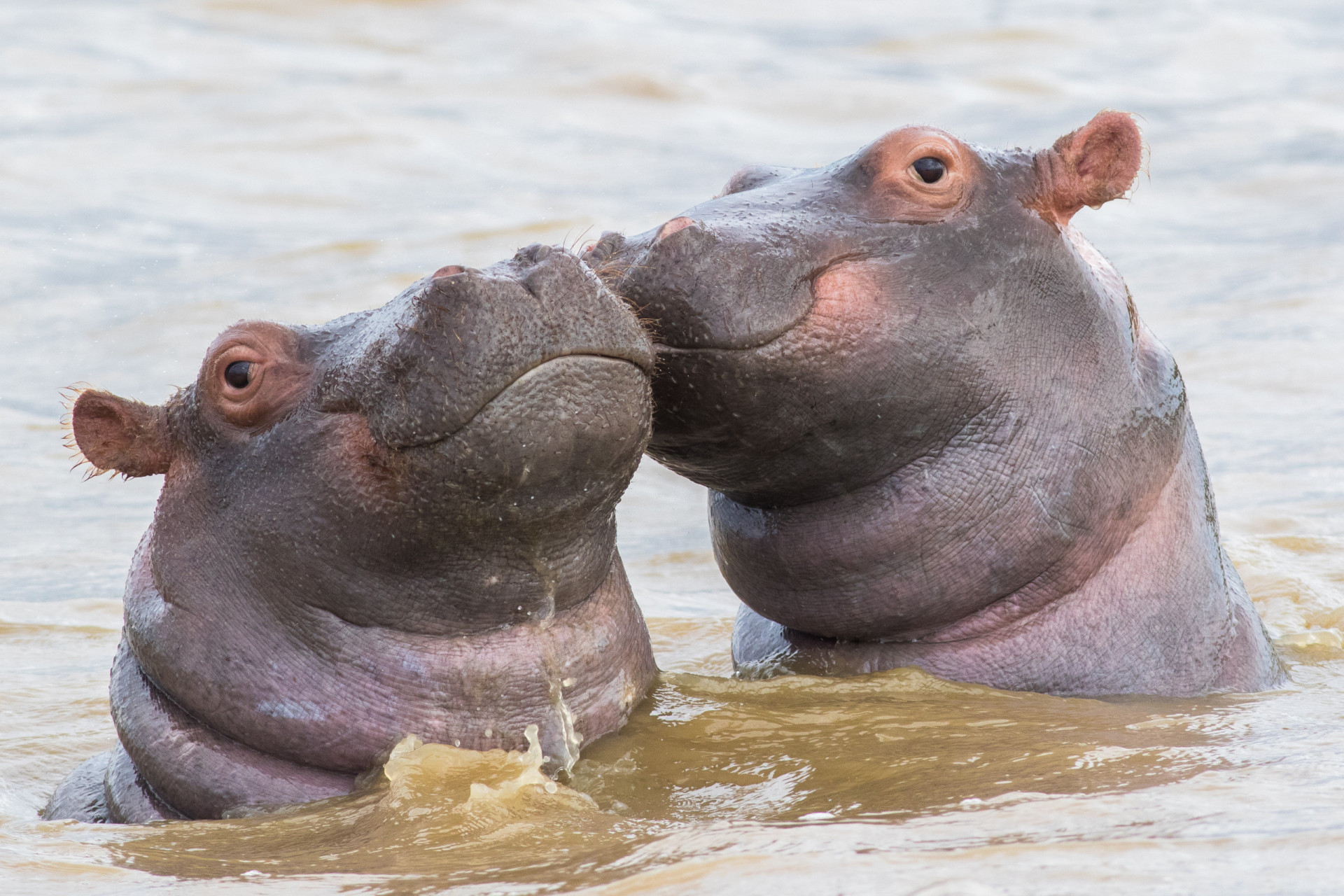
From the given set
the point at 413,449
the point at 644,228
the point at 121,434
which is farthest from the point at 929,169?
the point at 644,228

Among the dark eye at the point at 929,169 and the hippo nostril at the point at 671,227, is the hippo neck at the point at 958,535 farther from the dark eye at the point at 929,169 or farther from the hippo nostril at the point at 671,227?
the hippo nostril at the point at 671,227

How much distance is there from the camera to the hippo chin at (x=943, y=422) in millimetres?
5016

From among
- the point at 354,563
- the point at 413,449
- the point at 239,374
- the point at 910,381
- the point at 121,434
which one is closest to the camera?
the point at 413,449

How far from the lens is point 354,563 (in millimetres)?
4723

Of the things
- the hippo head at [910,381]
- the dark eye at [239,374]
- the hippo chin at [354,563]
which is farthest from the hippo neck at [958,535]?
the dark eye at [239,374]

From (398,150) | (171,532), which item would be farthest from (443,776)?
(398,150)

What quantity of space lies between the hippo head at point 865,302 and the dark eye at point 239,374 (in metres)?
0.99

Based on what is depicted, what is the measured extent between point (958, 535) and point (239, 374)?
211 centimetres

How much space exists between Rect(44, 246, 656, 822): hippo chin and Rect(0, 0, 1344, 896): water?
193 millimetres

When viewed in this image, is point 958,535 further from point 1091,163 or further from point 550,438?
point 550,438

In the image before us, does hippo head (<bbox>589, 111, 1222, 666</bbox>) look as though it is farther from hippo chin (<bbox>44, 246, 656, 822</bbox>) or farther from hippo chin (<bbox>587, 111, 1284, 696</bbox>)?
hippo chin (<bbox>44, 246, 656, 822</bbox>)

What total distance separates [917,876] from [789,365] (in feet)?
5.75

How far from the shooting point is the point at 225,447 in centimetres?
490

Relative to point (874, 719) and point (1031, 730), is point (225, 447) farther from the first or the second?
point (1031, 730)
